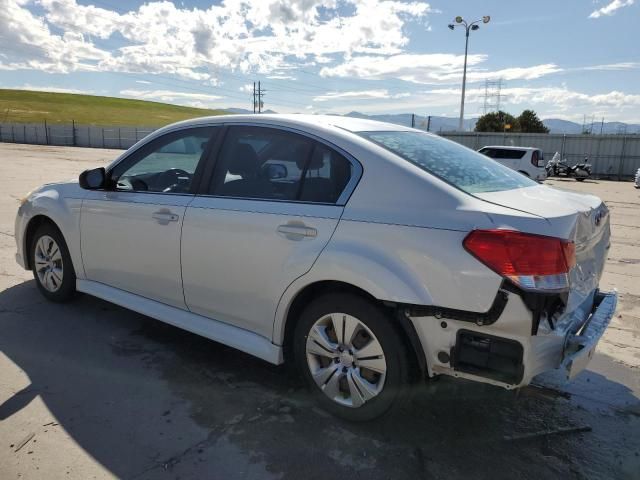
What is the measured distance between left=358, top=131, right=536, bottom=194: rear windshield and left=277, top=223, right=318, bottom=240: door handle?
65cm

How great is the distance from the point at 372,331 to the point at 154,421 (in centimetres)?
136

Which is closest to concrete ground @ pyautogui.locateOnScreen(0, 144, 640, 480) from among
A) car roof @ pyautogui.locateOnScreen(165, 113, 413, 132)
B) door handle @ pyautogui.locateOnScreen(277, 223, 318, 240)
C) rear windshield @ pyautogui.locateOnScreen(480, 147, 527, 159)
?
door handle @ pyautogui.locateOnScreen(277, 223, 318, 240)

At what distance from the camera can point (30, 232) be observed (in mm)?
4867

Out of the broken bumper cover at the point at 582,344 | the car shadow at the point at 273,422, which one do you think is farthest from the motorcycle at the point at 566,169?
the broken bumper cover at the point at 582,344

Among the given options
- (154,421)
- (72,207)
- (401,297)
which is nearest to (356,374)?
(401,297)

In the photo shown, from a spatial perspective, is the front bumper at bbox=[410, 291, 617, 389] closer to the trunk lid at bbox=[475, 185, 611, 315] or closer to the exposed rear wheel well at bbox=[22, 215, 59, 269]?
the trunk lid at bbox=[475, 185, 611, 315]

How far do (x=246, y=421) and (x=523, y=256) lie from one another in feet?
5.84

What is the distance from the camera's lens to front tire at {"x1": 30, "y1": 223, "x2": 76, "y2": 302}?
4.57 m

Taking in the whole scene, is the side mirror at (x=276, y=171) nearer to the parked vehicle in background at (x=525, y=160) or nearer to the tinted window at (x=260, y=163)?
the tinted window at (x=260, y=163)

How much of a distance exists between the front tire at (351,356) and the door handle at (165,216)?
46.5 inches

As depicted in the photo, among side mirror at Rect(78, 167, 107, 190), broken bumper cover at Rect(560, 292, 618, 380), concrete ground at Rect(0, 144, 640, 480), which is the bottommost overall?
concrete ground at Rect(0, 144, 640, 480)

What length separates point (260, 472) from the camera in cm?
257

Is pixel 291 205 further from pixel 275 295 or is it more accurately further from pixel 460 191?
pixel 460 191

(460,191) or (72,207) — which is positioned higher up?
(460,191)
